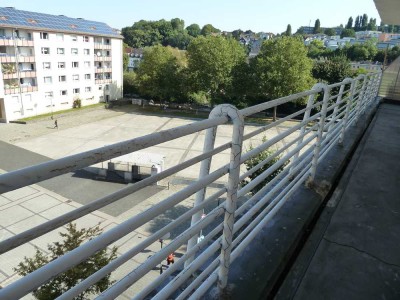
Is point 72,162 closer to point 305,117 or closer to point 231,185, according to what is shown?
point 231,185

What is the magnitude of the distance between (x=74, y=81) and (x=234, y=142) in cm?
3533

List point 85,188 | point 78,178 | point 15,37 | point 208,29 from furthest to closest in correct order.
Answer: point 208,29, point 15,37, point 78,178, point 85,188

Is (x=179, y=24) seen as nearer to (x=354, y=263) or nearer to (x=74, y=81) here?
(x=74, y=81)

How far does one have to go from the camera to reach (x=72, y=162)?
0.75m

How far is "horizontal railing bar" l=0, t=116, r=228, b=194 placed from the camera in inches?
25.1

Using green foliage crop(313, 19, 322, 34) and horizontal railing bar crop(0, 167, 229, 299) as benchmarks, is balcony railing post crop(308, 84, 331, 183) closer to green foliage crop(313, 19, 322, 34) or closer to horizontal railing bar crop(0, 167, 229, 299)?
horizontal railing bar crop(0, 167, 229, 299)

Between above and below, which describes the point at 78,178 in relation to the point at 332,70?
below

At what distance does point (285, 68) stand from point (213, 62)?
284 inches

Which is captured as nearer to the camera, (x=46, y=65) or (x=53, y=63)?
(x=46, y=65)

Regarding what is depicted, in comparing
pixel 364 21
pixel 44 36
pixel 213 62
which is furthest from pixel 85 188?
pixel 364 21

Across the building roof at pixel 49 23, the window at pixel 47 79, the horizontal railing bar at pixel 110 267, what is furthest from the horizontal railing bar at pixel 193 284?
the window at pixel 47 79

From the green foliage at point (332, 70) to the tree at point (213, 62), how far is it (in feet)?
27.6

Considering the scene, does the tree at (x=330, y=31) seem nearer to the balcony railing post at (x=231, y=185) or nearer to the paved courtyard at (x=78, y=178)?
the paved courtyard at (x=78, y=178)

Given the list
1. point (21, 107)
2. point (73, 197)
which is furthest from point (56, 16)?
point (73, 197)
